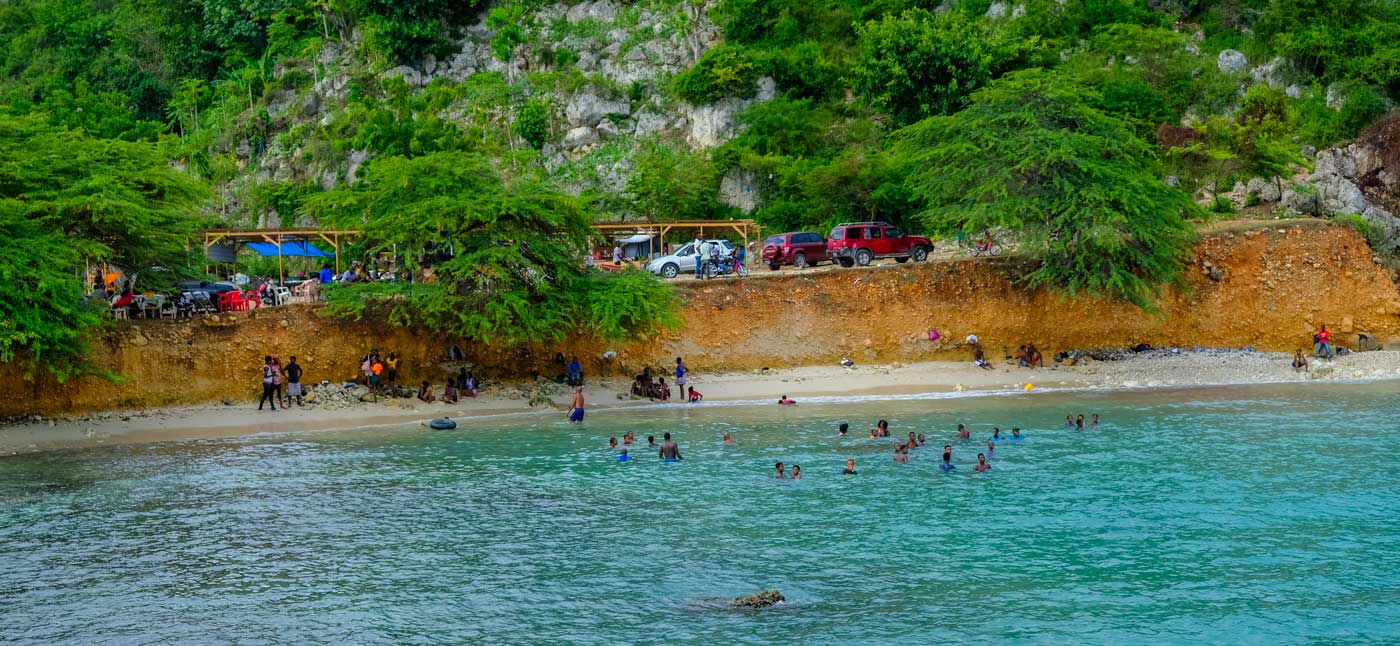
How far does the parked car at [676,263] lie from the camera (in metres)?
48.9

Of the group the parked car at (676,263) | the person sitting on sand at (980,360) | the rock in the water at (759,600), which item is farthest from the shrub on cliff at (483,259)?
the rock in the water at (759,600)

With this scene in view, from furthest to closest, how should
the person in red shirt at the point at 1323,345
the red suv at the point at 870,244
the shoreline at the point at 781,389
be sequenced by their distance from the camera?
the red suv at the point at 870,244
the person in red shirt at the point at 1323,345
the shoreline at the point at 781,389

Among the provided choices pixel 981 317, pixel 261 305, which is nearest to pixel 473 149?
pixel 261 305

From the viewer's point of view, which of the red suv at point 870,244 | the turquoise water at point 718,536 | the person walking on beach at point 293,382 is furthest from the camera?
the red suv at point 870,244

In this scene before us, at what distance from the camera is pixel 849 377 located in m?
43.7

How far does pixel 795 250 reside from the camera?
5034 cm

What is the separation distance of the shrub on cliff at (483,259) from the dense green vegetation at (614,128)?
0.12 meters

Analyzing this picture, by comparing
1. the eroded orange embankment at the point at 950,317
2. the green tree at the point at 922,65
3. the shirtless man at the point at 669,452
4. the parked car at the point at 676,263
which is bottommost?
the shirtless man at the point at 669,452

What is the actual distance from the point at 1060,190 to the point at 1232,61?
24.4 metres

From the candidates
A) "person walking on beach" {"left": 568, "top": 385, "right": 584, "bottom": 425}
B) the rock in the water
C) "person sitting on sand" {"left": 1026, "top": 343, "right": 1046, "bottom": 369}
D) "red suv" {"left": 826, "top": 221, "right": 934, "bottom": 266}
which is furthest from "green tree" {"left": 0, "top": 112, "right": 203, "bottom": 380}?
"person sitting on sand" {"left": 1026, "top": 343, "right": 1046, "bottom": 369}

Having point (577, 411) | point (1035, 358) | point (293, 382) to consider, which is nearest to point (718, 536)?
point (577, 411)

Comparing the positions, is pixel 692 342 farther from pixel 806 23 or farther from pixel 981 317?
pixel 806 23

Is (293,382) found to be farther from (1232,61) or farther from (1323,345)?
(1232,61)

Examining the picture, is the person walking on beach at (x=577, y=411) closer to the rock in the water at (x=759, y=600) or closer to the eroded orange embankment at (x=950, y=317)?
the eroded orange embankment at (x=950, y=317)
